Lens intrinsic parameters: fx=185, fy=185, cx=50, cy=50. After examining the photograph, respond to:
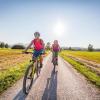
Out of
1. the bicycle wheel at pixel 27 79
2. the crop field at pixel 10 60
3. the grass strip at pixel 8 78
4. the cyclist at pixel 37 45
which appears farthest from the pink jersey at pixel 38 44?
the crop field at pixel 10 60

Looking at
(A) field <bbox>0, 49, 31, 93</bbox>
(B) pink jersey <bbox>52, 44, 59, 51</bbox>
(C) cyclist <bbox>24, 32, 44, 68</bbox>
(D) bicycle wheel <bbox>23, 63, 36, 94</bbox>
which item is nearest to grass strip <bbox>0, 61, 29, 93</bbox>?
(A) field <bbox>0, 49, 31, 93</bbox>

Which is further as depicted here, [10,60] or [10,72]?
[10,60]

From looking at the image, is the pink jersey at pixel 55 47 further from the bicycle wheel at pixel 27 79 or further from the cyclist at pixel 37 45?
the bicycle wheel at pixel 27 79

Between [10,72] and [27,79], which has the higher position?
[27,79]

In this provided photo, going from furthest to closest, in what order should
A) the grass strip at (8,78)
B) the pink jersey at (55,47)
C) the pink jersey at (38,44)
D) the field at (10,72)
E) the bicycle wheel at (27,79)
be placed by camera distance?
the pink jersey at (55,47)
the pink jersey at (38,44)
the field at (10,72)
the grass strip at (8,78)
the bicycle wheel at (27,79)

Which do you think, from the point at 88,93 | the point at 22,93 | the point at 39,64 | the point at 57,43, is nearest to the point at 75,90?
the point at 88,93

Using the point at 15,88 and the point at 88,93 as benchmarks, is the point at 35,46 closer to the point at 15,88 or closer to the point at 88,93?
the point at 15,88

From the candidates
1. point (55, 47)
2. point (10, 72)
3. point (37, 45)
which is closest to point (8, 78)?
point (37, 45)

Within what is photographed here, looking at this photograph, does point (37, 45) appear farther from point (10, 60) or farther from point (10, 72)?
point (10, 60)

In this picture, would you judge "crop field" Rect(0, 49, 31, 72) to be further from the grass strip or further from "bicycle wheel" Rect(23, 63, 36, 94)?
"bicycle wheel" Rect(23, 63, 36, 94)

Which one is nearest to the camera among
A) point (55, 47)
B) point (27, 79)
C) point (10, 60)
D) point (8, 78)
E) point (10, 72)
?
point (27, 79)

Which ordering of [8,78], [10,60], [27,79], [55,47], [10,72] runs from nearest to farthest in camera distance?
[27,79]
[8,78]
[10,72]
[55,47]
[10,60]

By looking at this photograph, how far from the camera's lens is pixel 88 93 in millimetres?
7746

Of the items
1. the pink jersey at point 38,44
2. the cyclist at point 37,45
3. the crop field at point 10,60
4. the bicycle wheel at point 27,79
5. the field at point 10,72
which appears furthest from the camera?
the crop field at point 10,60
